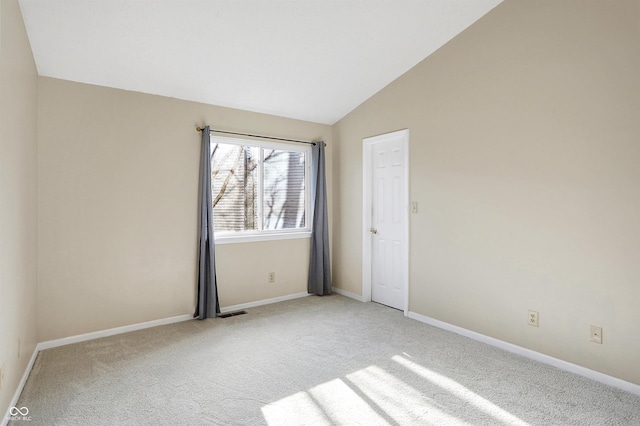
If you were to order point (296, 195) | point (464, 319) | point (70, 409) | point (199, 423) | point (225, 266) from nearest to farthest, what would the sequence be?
point (199, 423)
point (70, 409)
point (464, 319)
point (225, 266)
point (296, 195)

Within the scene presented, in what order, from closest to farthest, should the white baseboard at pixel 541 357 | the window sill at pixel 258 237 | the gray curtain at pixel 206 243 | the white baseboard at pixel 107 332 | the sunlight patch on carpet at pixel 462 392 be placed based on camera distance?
the sunlight patch on carpet at pixel 462 392 < the white baseboard at pixel 541 357 < the white baseboard at pixel 107 332 < the gray curtain at pixel 206 243 < the window sill at pixel 258 237

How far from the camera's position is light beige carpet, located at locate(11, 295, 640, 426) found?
7.02 feet

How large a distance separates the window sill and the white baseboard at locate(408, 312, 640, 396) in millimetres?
1834

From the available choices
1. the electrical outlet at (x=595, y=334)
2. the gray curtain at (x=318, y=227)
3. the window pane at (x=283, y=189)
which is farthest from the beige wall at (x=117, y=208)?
the electrical outlet at (x=595, y=334)

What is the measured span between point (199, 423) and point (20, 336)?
4.70 ft

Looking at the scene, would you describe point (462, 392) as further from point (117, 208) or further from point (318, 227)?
point (117, 208)

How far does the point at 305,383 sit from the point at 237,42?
282 cm

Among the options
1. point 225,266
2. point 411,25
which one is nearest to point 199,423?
point 225,266

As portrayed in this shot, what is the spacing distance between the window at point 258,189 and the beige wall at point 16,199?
66.4 inches

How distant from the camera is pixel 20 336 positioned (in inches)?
95.6

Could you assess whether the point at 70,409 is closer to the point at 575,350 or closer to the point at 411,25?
the point at 575,350

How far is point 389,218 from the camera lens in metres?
4.33

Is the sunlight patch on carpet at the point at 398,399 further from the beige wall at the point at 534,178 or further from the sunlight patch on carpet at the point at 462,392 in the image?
the beige wall at the point at 534,178

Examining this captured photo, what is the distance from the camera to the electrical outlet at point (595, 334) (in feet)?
8.41
